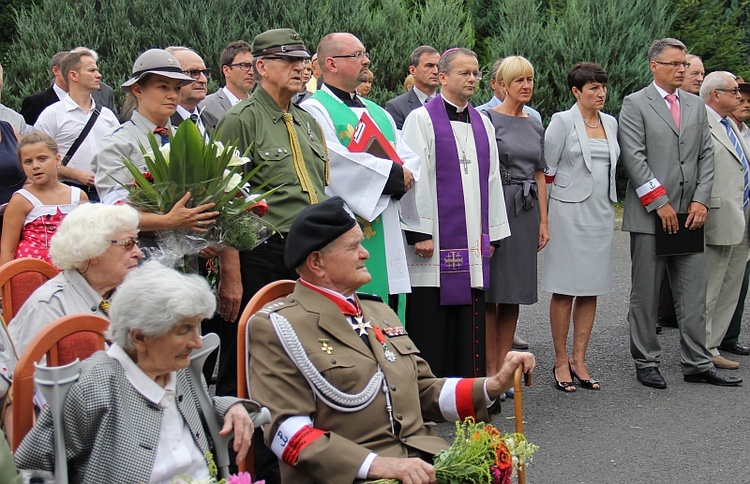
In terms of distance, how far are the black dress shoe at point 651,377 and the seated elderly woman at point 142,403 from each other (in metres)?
4.33

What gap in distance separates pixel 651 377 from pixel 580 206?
1.29 metres

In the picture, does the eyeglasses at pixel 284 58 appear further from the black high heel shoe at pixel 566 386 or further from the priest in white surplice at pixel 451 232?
the black high heel shoe at pixel 566 386

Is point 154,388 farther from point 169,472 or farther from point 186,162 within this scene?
point 186,162

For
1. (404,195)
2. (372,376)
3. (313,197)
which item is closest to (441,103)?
(404,195)

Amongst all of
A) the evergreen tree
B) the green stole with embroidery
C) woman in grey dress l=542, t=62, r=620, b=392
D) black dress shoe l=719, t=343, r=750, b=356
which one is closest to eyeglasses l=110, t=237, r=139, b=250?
the green stole with embroidery

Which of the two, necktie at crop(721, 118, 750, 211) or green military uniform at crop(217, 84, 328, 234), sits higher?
green military uniform at crop(217, 84, 328, 234)

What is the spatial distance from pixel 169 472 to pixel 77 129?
15.4 ft

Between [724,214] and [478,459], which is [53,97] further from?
[478,459]

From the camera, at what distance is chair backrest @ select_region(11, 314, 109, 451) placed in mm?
3039

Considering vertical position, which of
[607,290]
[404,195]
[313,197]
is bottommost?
[607,290]

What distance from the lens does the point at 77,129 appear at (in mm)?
7316

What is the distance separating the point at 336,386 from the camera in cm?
356

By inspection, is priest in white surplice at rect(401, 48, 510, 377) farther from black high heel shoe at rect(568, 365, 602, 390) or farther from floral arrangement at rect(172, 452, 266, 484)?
floral arrangement at rect(172, 452, 266, 484)

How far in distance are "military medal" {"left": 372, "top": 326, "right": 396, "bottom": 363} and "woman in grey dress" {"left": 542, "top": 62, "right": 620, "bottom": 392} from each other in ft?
11.0
